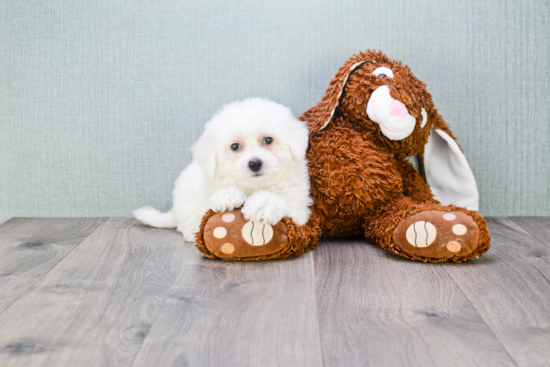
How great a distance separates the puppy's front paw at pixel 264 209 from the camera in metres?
1.28

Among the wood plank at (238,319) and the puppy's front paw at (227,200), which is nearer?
the wood plank at (238,319)

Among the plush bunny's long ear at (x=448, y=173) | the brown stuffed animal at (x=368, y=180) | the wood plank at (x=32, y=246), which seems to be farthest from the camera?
the plush bunny's long ear at (x=448, y=173)

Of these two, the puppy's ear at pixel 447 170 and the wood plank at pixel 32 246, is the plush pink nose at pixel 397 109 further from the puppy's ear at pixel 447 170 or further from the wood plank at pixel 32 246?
the wood plank at pixel 32 246

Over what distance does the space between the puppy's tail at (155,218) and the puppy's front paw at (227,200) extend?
0.40 metres

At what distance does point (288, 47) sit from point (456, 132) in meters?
0.67

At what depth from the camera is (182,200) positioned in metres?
1.55

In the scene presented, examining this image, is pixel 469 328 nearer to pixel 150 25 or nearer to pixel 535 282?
pixel 535 282

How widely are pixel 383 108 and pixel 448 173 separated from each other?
0.43 meters

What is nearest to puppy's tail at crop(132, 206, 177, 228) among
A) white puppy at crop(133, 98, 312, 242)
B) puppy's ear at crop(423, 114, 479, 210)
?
white puppy at crop(133, 98, 312, 242)

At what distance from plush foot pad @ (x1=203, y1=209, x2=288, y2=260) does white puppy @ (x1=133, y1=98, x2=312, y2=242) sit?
22mm

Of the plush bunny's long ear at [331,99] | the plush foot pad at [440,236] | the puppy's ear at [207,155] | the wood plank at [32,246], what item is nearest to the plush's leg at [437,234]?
the plush foot pad at [440,236]

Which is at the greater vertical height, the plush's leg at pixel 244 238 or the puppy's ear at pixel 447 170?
the puppy's ear at pixel 447 170

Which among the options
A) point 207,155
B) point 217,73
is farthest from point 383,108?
point 217,73

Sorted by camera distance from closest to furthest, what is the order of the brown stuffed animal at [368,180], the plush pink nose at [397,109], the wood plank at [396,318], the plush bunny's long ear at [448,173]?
the wood plank at [396,318] < the brown stuffed animal at [368,180] < the plush pink nose at [397,109] < the plush bunny's long ear at [448,173]
